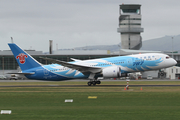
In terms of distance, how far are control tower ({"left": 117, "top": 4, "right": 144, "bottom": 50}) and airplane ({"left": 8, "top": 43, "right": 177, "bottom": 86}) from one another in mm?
127652

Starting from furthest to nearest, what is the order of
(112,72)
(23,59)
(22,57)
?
(23,59), (22,57), (112,72)

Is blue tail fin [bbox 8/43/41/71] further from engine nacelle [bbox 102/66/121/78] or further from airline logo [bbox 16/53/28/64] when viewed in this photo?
engine nacelle [bbox 102/66/121/78]

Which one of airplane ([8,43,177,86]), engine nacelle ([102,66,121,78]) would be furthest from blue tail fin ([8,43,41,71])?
engine nacelle ([102,66,121,78])

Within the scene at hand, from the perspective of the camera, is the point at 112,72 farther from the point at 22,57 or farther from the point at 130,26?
the point at 130,26

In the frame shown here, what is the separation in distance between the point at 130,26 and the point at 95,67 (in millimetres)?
131782

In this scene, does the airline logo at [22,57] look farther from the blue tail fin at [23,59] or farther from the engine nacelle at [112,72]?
the engine nacelle at [112,72]

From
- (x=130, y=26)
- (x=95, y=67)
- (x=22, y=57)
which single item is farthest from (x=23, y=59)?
(x=130, y=26)

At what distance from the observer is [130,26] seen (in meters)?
168

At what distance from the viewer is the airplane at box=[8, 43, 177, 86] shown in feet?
131

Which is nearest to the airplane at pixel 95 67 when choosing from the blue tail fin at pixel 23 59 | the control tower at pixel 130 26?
the blue tail fin at pixel 23 59
